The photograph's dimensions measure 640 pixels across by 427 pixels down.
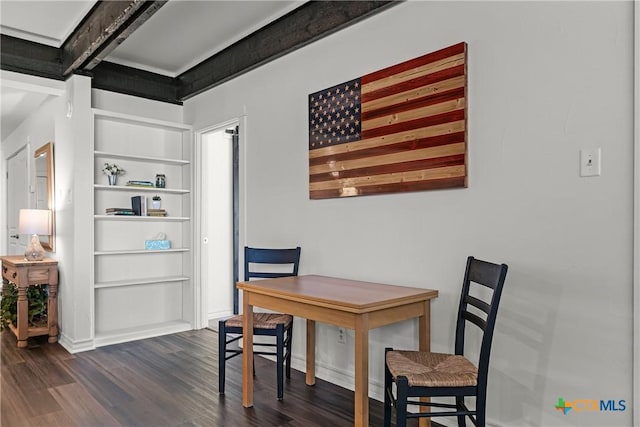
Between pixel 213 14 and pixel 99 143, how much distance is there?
185 centimetres

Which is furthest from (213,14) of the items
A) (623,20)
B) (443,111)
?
(623,20)

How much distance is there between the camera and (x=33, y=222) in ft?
14.4

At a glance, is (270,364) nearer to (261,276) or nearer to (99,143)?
(261,276)

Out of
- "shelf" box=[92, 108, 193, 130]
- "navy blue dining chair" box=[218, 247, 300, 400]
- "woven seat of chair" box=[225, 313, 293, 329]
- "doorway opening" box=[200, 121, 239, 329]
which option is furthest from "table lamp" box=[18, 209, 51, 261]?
"woven seat of chair" box=[225, 313, 293, 329]

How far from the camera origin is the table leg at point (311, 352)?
123 inches

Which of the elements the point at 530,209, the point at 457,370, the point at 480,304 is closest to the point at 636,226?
the point at 530,209

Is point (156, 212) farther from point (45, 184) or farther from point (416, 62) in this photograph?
point (416, 62)

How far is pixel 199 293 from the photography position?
4.70 metres

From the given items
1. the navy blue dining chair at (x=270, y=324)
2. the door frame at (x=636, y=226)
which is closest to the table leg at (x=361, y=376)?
the navy blue dining chair at (x=270, y=324)

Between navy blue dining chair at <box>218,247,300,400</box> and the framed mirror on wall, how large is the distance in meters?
2.29

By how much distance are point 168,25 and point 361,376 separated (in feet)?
10.2

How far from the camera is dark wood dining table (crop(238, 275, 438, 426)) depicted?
2.05m

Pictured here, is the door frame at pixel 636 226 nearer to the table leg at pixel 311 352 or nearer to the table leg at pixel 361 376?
the table leg at pixel 361 376

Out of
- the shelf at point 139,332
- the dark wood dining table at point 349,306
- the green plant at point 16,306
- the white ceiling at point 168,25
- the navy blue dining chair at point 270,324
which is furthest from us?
the green plant at point 16,306
